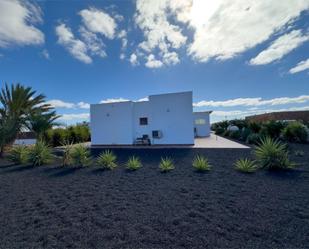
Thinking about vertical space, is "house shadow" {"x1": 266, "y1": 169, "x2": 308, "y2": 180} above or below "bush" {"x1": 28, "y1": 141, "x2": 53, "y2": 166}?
below

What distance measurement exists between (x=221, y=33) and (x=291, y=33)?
3.64 meters

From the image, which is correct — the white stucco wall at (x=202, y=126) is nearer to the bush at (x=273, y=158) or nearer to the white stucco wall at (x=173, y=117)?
the white stucco wall at (x=173, y=117)

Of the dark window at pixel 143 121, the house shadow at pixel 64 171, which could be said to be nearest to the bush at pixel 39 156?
the house shadow at pixel 64 171

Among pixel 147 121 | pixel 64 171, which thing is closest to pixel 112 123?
pixel 147 121

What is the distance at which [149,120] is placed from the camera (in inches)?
650

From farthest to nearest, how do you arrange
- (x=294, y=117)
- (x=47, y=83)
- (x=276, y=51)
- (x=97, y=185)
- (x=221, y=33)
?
(x=294, y=117) → (x=47, y=83) → (x=276, y=51) → (x=221, y=33) → (x=97, y=185)

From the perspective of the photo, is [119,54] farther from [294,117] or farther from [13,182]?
[294,117]

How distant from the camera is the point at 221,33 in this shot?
32.6ft

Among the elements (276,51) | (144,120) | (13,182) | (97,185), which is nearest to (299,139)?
(276,51)

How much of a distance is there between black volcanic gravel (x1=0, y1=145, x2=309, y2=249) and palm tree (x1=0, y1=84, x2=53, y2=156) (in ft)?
21.6

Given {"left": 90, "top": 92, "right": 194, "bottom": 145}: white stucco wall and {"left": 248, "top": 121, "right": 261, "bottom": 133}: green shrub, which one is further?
{"left": 248, "top": 121, "right": 261, "bottom": 133}: green shrub

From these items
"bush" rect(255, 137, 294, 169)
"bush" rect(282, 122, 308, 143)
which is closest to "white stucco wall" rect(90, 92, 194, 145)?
"bush" rect(282, 122, 308, 143)

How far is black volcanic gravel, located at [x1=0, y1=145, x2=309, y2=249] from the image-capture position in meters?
2.67

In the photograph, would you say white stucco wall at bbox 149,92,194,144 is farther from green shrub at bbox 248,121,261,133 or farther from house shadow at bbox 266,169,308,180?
green shrub at bbox 248,121,261,133
